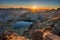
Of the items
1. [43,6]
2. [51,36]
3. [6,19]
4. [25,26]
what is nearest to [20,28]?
[25,26]

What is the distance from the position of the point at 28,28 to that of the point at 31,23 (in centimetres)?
23

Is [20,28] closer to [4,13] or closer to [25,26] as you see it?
[25,26]

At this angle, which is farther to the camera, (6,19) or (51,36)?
(6,19)

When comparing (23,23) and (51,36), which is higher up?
(51,36)

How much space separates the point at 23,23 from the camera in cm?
390

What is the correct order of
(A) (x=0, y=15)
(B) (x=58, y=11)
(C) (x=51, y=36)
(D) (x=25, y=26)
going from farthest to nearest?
1. (D) (x=25, y=26)
2. (A) (x=0, y=15)
3. (B) (x=58, y=11)
4. (C) (x=51, y=36)

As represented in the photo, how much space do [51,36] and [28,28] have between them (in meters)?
2.05

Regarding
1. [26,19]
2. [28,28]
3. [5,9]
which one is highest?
[5,9]

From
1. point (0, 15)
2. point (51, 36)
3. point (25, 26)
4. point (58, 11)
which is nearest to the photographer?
point (51, 36)

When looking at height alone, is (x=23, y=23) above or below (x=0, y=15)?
below

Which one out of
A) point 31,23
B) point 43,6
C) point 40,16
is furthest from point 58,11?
point 31,23

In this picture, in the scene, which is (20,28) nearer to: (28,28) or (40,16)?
(28,28)

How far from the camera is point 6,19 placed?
158 inches

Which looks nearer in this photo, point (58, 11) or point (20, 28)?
point (58, 11)
